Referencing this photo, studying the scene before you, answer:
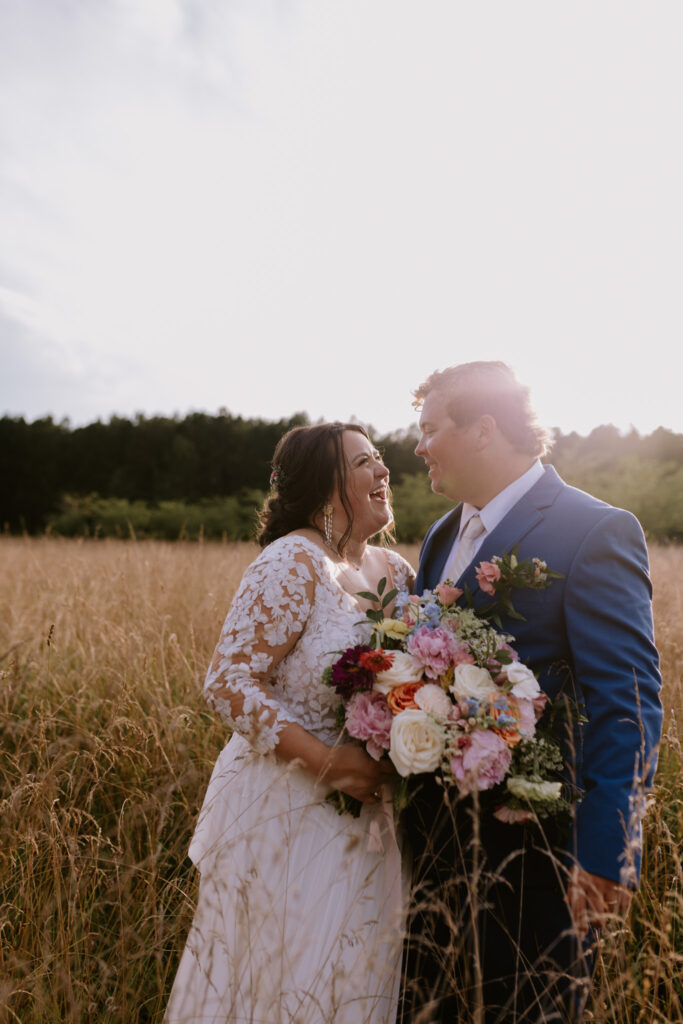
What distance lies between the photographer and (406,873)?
86.1 inches

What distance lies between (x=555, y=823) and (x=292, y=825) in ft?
2.85

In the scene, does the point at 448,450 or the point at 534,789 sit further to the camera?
the point at 448,450

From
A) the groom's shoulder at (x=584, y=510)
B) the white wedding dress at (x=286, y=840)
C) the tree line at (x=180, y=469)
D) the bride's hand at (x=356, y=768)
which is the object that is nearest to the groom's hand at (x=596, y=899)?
the white wedding dress at (x=286, y=840)

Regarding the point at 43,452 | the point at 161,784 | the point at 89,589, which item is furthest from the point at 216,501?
the point at 161,784

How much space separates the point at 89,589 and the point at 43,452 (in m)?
21.2

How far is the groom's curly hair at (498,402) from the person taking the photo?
2.62 metres

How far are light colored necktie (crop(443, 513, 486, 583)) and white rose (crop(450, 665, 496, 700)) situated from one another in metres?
0.77

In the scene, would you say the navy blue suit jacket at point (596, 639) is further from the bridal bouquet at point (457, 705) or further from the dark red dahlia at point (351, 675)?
the dark red dahlia at point (351, 675)

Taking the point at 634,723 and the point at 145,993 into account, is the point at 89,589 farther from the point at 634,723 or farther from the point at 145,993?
the point at 634,723

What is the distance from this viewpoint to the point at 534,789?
1.63m

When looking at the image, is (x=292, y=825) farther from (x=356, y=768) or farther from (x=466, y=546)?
(x=466, y=546)

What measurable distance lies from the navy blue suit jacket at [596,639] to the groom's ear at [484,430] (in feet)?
1.28

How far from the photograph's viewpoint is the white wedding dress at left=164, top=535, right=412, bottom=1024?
188cm

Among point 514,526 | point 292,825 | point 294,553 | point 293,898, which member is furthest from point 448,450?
point 293,898
